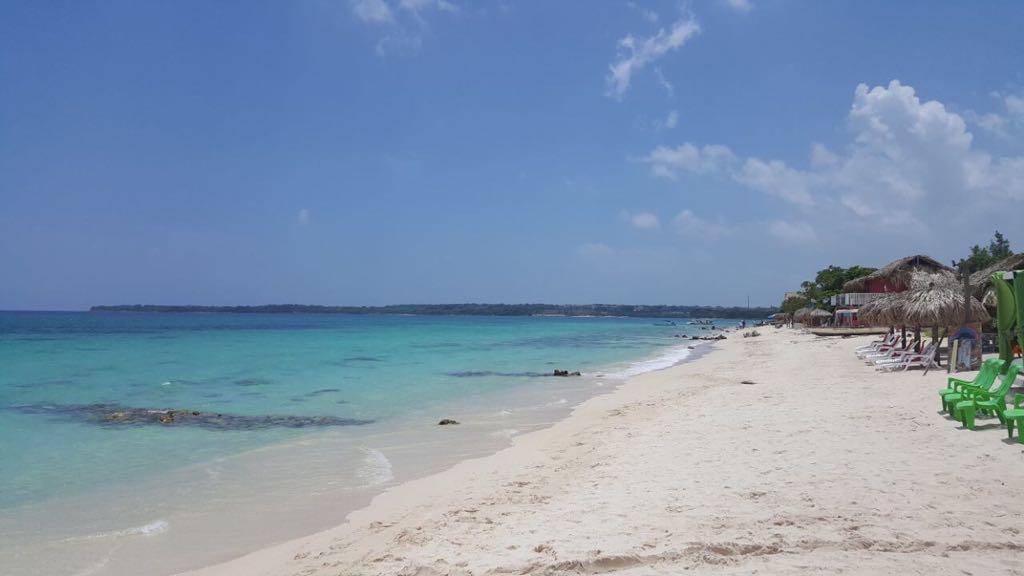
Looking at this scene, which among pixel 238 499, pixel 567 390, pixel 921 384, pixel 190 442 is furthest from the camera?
pixel 567 390

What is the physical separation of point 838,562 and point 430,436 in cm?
723

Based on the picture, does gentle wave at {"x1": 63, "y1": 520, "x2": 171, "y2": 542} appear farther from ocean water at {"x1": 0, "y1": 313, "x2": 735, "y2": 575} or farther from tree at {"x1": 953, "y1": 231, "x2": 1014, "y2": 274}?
tree at {"x1": 953, "y1": 231, "x2": 1014, "y2": 274}

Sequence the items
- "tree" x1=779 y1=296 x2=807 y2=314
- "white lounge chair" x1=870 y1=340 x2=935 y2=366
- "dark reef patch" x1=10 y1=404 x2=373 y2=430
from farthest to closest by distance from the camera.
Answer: "tree" x1=779 y1=296 x2=807 y2=314, "white lounge chair" x1=870 y1=340 x2=935 y2=366, "dark reef patch" x1=10 y1=404 x2=373 y2=430

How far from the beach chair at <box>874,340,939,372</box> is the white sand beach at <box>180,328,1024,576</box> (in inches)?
220

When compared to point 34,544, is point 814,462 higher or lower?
higher

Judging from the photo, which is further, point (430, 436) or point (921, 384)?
point (921, 384)

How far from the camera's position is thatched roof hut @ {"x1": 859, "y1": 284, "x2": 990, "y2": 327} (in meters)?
13.4

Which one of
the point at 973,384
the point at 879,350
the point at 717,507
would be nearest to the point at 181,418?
the point at 717,507

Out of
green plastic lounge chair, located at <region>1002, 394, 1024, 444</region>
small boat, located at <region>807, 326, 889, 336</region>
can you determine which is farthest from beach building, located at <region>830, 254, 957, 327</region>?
green plastic lounge chair, located at <region>1002, 394, 1024, 444</region>

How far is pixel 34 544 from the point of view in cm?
542

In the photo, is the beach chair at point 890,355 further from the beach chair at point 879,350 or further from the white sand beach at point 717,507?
the white sand beach at point 717,507

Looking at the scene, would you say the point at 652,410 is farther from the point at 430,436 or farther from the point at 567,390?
the point at 567,390

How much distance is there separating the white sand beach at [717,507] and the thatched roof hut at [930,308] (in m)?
6.13

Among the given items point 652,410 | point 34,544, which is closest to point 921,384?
point 652,410
